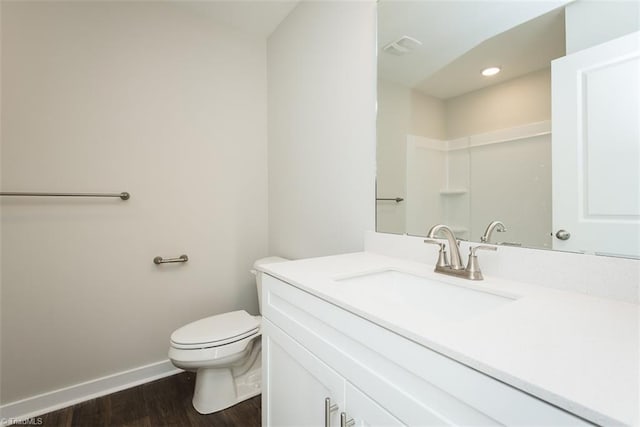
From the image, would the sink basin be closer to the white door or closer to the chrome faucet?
the chrome faucet

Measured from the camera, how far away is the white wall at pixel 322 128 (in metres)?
1.34

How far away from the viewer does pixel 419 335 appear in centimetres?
50

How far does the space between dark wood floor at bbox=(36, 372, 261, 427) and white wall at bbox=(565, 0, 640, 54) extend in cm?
185

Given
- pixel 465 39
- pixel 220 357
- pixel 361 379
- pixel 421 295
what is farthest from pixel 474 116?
pixel 220 357

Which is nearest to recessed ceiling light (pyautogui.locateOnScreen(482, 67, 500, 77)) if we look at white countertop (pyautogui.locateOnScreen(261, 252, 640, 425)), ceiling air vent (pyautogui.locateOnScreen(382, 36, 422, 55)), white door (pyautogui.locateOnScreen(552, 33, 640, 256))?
white door (pyautogui.locateOnScreen(552, 33, 640, 256))

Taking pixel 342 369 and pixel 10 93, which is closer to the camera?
pixel 342 369

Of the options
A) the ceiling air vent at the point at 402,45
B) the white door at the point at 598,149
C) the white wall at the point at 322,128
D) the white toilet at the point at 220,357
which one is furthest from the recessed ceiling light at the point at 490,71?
the white toilet at the point at 220,357

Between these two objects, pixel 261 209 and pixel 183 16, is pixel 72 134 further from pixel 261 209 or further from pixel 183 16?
pixel 261 209

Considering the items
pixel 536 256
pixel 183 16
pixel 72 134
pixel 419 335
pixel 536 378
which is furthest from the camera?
pixel 183 16

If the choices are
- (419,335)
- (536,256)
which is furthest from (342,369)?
(536,256)

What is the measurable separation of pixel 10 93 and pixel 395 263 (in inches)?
76.4

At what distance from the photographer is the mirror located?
2.61 feet

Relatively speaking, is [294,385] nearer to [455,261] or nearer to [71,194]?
[455,261]

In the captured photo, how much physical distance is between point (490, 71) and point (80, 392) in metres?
2.37
